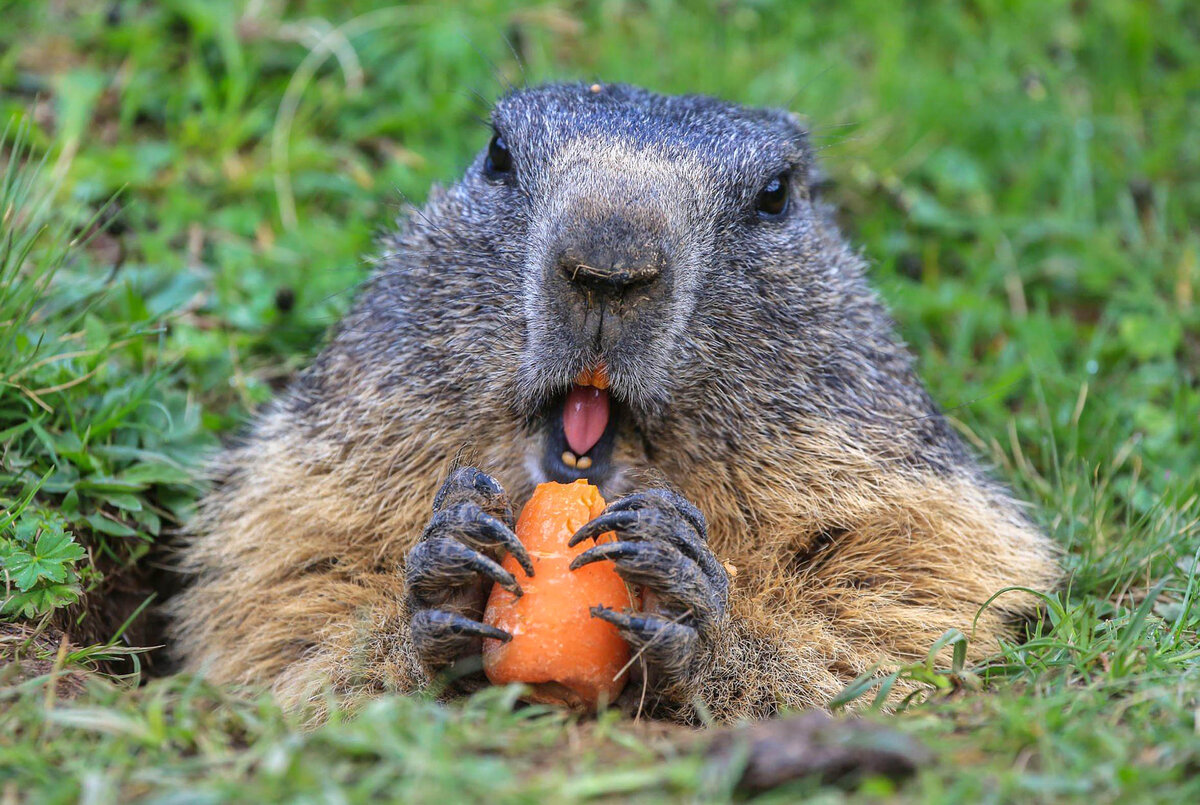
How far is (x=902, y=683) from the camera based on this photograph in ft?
13.5

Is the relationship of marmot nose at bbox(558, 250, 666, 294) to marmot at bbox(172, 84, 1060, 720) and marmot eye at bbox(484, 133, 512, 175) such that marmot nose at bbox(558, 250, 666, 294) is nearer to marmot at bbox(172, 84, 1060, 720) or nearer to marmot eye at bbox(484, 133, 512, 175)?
marmot at bbox(172, 84, 1060, 720)

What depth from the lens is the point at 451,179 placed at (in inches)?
221

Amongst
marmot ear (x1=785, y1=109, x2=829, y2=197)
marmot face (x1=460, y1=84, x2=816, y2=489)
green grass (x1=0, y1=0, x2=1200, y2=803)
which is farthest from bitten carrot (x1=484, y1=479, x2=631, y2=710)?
marmot ear (x1=785, y1=109, x2=829, y2=197)

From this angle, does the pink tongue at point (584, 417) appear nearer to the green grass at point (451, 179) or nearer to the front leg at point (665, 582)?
the front leg at point (665, 582)

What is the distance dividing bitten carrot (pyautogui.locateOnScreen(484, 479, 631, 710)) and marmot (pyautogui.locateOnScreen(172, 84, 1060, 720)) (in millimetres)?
103

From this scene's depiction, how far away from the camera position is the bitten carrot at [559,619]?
138 inches

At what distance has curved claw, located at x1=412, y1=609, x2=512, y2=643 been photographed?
137 inches

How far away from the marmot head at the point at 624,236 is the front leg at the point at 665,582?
37cm

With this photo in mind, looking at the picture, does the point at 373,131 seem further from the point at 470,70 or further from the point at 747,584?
the point at 747,584

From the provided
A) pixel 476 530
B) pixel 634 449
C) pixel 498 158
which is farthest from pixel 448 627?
pixel 498 158

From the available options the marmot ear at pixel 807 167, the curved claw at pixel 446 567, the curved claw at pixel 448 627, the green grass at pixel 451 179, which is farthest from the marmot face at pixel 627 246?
the green grass at pixel 451 179

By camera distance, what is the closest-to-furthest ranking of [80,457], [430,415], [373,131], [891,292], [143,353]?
[430,415]
[80,457]
[143,353]
[891,292]
[373,131]

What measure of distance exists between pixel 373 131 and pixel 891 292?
3.02 m

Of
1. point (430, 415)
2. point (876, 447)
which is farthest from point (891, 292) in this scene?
point (430, 415)
